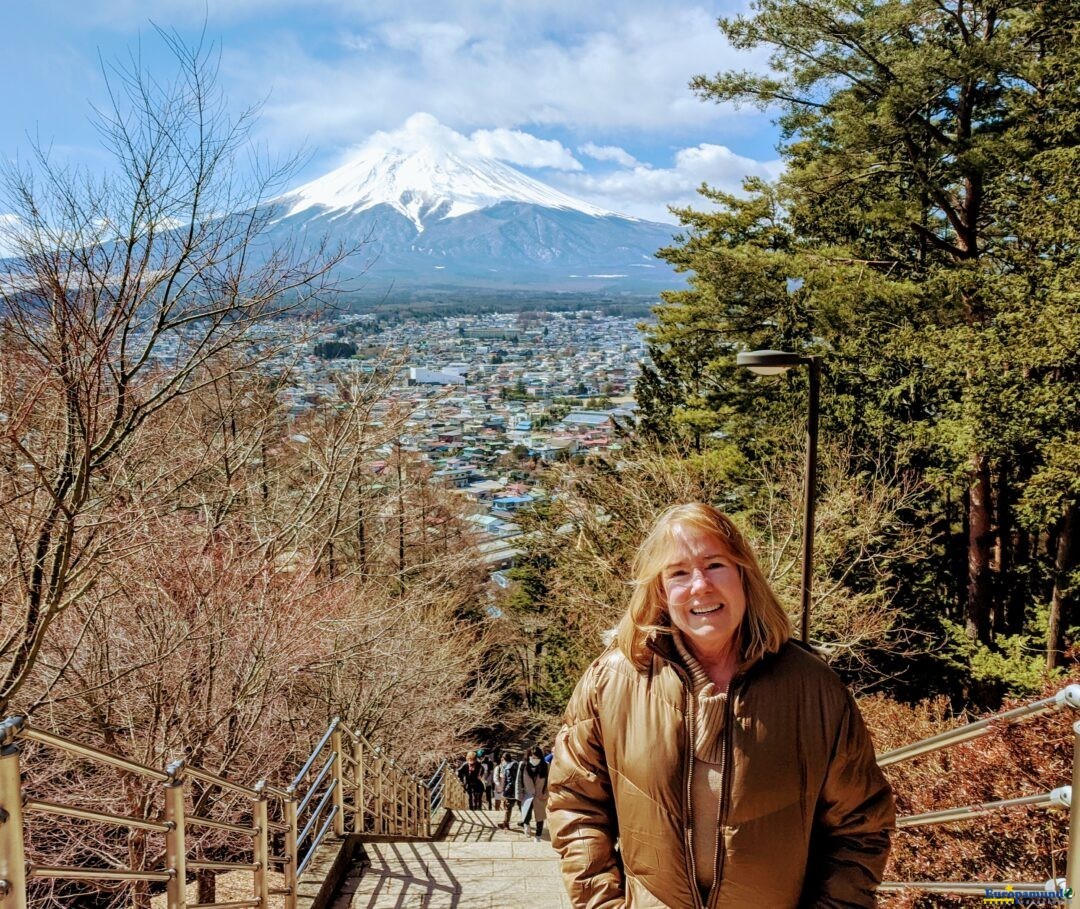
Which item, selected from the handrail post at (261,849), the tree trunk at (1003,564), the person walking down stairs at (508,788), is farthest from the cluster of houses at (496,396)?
the tree trunk at (1003,564)

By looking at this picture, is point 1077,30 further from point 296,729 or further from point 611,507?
point 296,729

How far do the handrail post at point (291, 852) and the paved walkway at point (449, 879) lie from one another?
1.59ft

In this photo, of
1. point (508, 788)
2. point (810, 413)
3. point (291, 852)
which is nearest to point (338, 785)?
point (291, 852)

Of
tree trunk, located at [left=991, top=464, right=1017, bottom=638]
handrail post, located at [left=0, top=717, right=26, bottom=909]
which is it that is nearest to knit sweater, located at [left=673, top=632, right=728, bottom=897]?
handrail post, located at [left=0, top=717, right=26, bottom=909]

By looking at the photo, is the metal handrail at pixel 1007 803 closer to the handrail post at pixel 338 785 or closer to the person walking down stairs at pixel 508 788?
the handrail post at pixel 338 785

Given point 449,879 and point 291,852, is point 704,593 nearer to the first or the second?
Answer: point 291,852

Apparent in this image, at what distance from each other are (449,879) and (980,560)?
1231 centimetres

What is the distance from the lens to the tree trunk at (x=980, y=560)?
13352mm

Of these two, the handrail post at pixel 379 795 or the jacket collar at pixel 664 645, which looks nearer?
the jacket collar at pixel 664 645

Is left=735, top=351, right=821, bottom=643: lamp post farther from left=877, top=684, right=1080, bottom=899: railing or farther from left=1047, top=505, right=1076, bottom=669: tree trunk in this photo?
left=1047, top=505, right=1076, bottom=669: tree trunk

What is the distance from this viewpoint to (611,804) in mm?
1848

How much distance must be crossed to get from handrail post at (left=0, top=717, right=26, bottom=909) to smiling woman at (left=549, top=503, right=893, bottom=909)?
1.25m

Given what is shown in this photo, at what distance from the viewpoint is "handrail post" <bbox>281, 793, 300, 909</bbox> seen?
12.3 ft

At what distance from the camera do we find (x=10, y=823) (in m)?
1.76
